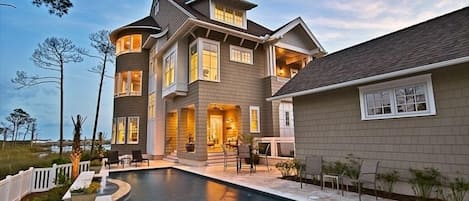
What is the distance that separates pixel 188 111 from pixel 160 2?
862 centimetres

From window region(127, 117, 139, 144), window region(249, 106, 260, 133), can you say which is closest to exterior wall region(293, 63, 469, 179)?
window region(249, 106, 260, 133)

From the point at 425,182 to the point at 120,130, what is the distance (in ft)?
53.9

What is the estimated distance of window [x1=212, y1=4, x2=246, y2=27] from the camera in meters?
14.4

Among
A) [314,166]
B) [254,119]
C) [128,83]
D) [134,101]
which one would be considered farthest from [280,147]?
[128,83]

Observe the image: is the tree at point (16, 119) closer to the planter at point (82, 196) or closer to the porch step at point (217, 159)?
the porch step at point (217, 159)

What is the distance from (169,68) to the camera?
14.2m

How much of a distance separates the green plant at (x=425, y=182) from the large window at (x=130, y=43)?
1684cm

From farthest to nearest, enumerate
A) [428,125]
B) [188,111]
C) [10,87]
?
[10,87] < [188,111] < [428,125]

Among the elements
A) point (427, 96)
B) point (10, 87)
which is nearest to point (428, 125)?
point (427, 96)

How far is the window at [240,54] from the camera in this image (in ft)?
43.7

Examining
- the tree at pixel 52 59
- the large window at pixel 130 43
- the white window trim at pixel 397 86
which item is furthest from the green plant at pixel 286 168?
the tree at pixel 52 59

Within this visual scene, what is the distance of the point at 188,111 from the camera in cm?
1422

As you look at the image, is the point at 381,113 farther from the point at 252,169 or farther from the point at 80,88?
the point at 80,88

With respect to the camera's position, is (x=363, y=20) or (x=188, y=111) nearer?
(x=188, y=111)
